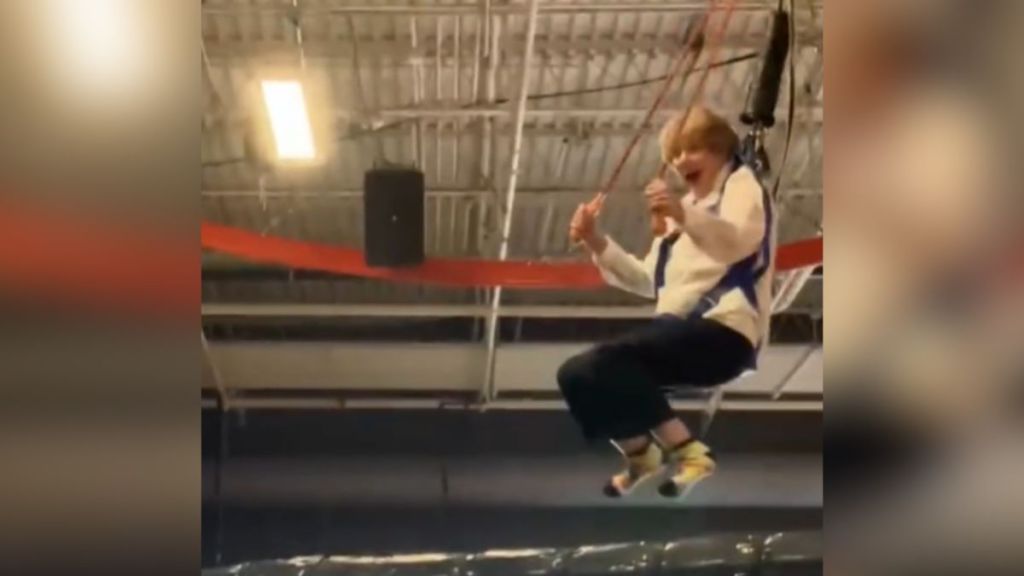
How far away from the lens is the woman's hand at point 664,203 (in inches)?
44.2

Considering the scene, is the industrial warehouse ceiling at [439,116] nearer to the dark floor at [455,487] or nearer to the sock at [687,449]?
the dark floor at [455,487]

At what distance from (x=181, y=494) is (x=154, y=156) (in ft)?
0.48

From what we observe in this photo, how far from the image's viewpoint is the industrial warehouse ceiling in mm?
1958

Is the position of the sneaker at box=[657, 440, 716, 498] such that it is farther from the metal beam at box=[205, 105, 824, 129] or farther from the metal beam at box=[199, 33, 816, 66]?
the metal beam at box=[199, 33, 816, 66]

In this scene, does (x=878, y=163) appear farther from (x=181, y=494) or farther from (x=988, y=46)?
(x=181, y=494)


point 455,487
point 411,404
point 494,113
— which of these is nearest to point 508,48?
point 494,113

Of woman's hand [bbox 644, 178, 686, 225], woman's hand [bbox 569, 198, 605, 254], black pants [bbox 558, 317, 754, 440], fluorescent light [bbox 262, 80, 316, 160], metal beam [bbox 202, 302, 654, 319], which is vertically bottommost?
black pants [bbox 558, 317, 754, 440]

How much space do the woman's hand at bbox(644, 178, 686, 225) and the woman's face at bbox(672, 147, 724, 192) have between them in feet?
0.07

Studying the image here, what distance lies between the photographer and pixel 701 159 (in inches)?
43.6

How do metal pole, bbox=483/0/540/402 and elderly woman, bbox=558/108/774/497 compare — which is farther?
metal pole, bbox=483/0/540/402

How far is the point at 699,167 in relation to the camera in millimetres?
1109

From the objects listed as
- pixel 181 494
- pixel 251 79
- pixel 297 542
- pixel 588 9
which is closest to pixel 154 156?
pixel 181 494

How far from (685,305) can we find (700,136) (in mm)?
157

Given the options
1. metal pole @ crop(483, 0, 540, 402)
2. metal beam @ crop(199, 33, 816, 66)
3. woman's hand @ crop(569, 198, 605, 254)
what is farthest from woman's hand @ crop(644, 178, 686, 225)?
metal beam @ crop(199, 33, 816, 66)
